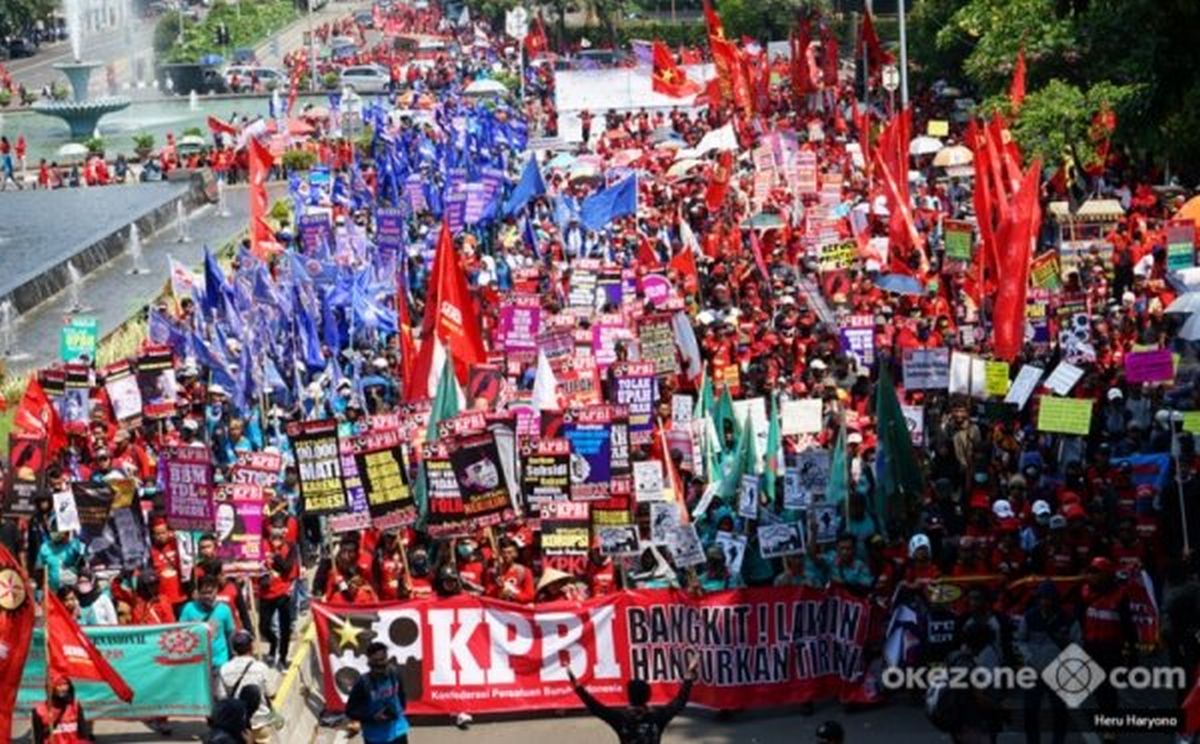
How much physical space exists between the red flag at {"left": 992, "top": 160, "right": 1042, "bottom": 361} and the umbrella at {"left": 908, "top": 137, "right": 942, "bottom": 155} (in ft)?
64.4

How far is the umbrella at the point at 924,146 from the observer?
43.3 metres

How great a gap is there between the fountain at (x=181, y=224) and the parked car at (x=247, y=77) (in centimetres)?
3363

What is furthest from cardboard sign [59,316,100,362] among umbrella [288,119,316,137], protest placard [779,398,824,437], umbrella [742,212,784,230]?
umbrella [288,119,316,137]

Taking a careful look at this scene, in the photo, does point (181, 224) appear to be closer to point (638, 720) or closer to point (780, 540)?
point (780, 540)

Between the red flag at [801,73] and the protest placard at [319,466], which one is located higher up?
the protest placard at [319,466]

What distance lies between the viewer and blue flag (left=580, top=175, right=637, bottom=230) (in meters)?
32.6

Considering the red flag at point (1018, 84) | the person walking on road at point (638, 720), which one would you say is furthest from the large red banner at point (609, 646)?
the red flag at point (1018, 84)

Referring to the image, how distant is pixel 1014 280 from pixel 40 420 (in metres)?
9.12

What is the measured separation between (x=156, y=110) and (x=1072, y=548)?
227 ft

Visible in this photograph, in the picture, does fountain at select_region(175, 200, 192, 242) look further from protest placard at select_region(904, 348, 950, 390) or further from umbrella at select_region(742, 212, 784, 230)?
protest placard at select_region(904, 348, 950, 390)

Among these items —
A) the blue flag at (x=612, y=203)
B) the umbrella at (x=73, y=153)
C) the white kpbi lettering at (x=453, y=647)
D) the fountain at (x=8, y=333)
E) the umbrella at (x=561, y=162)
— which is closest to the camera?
the white kpbi lettering at (x=453, y=647)

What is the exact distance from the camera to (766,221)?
3422 cm

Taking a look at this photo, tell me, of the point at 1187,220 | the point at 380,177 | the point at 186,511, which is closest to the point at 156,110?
the point at 380,177

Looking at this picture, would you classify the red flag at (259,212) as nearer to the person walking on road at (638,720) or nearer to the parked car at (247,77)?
the person walking on road at (638,720)
